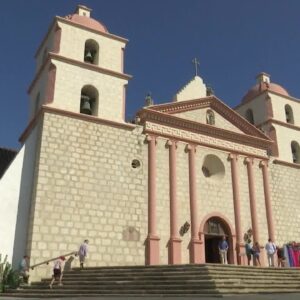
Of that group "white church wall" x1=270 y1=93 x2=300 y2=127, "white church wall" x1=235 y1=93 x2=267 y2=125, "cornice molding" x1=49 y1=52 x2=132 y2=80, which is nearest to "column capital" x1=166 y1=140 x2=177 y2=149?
"cornice molding" x1=49 y1=52 x2=132 y2=80

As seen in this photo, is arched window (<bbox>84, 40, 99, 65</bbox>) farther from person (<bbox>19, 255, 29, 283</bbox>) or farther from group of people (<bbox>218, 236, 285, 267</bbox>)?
group of people (<bbox>218, 236, 285, 267</bbox>)

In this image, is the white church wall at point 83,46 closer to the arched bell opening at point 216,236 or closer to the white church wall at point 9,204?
the white church wall at point 9,204

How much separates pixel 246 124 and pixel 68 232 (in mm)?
11369

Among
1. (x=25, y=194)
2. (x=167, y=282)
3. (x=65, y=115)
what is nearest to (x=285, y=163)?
(x=65, y=115)

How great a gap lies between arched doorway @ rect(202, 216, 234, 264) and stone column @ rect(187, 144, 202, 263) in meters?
0.81

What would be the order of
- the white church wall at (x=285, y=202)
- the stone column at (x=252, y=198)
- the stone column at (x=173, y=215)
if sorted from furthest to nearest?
1. the white church wall at (x=285, y=202)
2. the stone column at (x=252, y=198)
3. the stone column at (x=173, y=215)

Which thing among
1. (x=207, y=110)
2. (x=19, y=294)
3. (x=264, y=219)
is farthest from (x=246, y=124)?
(x=19, y=294)

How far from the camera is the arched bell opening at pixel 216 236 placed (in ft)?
63.2

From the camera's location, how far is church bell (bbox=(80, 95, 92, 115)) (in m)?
18.3

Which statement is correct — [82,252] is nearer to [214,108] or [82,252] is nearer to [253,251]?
[253,251]

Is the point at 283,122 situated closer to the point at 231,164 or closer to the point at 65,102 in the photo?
the point at 231,164

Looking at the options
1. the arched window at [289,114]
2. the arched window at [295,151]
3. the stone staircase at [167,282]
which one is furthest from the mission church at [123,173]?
the arched window at [289,114]

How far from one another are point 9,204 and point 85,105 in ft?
17.1

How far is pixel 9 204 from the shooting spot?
16.0 m
